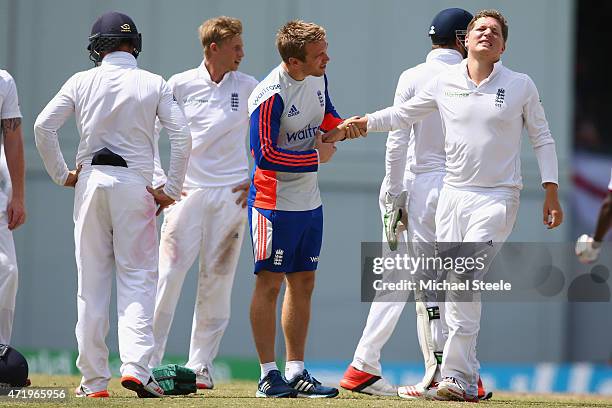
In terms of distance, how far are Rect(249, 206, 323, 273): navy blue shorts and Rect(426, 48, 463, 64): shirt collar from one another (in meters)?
1.46

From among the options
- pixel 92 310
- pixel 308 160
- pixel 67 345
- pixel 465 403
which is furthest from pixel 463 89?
pixel 67 345

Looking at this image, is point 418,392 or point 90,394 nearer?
point 90,394

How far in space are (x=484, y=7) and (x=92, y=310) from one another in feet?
27.5

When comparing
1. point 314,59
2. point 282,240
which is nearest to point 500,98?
point 314,59

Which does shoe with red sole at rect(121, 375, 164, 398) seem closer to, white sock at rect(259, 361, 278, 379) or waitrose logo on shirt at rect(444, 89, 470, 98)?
white sock at rect(259, 361, 278, 379)

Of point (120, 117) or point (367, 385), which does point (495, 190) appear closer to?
point (367, 385)

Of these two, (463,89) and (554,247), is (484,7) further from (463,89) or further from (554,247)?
(463,89)

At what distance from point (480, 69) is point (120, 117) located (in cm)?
202

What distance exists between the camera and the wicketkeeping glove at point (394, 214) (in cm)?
830

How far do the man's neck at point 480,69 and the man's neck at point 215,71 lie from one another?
80.0 inches

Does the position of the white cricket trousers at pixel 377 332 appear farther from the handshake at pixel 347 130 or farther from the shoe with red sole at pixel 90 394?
the shoe with red sole at pixel 90 394

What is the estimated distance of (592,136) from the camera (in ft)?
51.8

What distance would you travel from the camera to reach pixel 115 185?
7.42 meters

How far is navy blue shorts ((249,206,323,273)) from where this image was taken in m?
7.44
